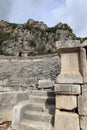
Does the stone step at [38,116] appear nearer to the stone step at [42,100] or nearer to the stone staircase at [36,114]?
the stone staircase at [36,114]

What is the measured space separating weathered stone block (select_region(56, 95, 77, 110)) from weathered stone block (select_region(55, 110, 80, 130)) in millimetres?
114

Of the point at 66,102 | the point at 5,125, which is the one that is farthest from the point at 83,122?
the point at 5,125

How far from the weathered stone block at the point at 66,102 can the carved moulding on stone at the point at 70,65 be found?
10.9 inches

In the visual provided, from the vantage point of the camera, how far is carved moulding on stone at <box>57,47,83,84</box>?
3771mm

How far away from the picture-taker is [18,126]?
4.13 m

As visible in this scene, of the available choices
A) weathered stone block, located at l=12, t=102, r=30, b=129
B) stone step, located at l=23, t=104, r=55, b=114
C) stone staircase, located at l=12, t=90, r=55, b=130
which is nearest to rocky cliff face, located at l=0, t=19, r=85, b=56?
stone staircase, located at l=12, t=90, r=55, b=130

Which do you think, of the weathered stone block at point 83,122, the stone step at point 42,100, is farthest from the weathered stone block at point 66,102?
the stone step at point 42,100

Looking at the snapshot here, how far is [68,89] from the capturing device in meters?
3.69

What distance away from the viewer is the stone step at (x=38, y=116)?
407 cm

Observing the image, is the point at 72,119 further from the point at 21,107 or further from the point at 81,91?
the point at 21,107

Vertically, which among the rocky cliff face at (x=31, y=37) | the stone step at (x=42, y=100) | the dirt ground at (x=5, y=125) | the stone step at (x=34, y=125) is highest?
the rocky cliff face at (x=31, y=37)

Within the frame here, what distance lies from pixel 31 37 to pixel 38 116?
36503 mm

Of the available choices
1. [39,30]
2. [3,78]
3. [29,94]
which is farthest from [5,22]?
[29,94]

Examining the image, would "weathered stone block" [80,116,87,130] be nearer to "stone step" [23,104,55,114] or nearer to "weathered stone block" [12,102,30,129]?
"stone step" [23,104,55,114]
